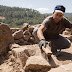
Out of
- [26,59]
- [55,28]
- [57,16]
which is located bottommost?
[26,59]

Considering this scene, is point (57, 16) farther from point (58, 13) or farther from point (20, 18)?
point (20, 18)

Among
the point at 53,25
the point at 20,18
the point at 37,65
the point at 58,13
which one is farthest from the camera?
the point at 20,18

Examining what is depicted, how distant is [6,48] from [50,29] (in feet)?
4.93

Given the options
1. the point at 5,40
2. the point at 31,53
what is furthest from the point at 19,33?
the point at 31,53

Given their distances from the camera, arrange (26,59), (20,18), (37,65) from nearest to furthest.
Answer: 1. (37,65)
2. (26,59)
3. (20,18)

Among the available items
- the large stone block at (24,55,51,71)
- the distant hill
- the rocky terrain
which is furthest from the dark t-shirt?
the distant hill

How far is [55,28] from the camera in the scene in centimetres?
377

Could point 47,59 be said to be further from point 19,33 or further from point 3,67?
point 19,33

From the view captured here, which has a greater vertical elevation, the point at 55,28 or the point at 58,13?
the point at 58,13

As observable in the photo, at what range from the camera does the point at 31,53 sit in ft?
11.5

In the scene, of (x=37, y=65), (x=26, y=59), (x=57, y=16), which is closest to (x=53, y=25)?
(x=57, y=16)

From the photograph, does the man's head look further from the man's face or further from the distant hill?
the distant hill

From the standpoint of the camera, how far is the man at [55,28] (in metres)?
3.37

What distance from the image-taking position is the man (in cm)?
337
